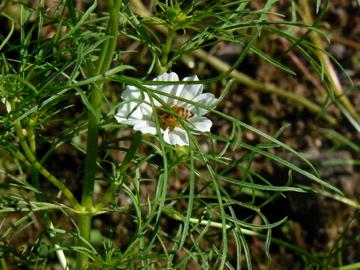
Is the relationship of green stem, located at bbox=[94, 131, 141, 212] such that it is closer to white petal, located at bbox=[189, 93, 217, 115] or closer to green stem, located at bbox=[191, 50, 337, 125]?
white petal, located at bbox=[189, 93, 217, 115]

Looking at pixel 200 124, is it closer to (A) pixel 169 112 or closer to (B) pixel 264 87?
(A) pixel 169 112

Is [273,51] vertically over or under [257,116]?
over

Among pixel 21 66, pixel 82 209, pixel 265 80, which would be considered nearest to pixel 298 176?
pixel 265 80

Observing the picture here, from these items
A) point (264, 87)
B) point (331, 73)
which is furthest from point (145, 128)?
point (331, 73)

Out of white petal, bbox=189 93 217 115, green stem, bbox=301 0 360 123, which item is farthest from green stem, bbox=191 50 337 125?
white petal, bbox=189 93 217 115

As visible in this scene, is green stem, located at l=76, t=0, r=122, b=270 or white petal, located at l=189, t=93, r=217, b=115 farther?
white petal, located at l=189, t=93, r=217, b=115

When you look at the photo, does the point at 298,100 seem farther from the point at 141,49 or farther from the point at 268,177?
the point at 141,49

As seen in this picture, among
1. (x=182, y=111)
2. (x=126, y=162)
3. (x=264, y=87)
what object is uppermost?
(x=182, y=111)
